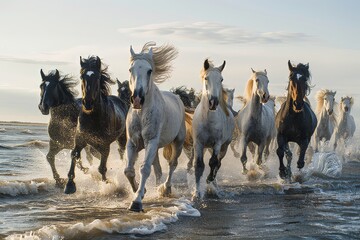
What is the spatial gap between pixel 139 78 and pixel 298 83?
5.18 metres

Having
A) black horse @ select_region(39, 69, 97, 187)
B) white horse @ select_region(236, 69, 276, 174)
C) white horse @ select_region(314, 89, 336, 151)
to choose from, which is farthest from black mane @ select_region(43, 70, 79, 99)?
white horse @ select_region(314, 89, 336, 151)

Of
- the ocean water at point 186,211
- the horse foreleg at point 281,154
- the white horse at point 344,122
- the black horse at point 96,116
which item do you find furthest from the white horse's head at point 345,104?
the black horse at point 96,116

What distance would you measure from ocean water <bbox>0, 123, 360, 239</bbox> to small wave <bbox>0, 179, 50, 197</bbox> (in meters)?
0.02

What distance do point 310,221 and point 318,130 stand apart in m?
12.5

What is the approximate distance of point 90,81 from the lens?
9.89 m

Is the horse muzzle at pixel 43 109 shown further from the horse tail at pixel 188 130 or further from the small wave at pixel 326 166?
the small wave at pixel 326 166

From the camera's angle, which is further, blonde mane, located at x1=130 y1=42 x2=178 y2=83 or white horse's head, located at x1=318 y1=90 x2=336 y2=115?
white horse's head, located at x1=318 y1=90 x2=336 y2=115

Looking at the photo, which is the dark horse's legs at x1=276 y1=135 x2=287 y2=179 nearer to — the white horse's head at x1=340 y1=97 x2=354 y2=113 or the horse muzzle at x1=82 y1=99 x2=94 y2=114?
the horse muzzle at x1=82 y1=99 x2=94 y2=114

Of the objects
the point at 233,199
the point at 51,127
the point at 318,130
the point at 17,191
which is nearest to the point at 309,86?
the point at 233,199

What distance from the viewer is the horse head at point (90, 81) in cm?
988

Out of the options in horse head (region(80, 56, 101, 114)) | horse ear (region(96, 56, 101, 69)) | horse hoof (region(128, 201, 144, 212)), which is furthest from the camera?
horse ear (region(96, 56, 101, 69))

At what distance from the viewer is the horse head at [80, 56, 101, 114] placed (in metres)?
9.88

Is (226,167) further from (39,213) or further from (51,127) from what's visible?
(39,213)

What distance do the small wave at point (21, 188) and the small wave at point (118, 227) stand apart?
149 inches
